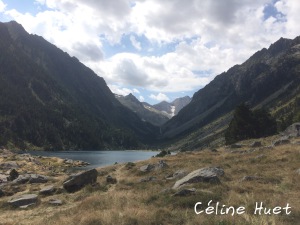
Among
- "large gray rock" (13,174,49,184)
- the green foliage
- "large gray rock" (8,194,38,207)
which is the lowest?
"large gray rock" (8,194,38,207)

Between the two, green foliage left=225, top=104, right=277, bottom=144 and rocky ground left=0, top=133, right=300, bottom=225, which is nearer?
rocky ground left=0, top=133, right=300, bottom=225

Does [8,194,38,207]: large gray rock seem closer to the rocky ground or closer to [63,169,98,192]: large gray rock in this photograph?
the rocky ground

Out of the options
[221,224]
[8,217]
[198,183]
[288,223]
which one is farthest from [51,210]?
[288,223]

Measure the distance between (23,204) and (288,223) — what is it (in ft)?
65.8

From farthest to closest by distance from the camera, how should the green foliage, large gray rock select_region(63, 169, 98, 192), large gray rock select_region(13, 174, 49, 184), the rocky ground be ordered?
1. the green foliage
2. large gray rock select_region(13, 174, 49, 184)
3. large gray rock select_region(63, 169, 98, 192)
4. the rocky ground

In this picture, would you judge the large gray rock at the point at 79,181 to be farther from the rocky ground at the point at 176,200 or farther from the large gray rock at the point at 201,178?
the large gray rock at the point at 201,178

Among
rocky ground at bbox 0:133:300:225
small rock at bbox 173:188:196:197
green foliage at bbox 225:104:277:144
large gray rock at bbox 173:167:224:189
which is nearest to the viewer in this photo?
rocky ground at bbox 0:133:300:225

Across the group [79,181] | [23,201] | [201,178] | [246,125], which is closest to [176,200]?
[201,178]

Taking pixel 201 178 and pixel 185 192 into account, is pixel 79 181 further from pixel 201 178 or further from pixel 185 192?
pixel 185 192

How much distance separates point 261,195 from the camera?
770 inches

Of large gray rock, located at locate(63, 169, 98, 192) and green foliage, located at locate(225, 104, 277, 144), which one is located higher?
green foliage, located at locate(225, 104, 277, 144)

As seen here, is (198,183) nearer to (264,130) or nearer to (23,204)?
(23,204)

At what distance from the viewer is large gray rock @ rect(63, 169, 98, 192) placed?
106 ft

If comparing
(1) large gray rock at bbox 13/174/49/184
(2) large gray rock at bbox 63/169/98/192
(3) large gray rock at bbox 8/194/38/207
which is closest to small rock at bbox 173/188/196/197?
(3) large gray rock at bbox 8/194/38/207
